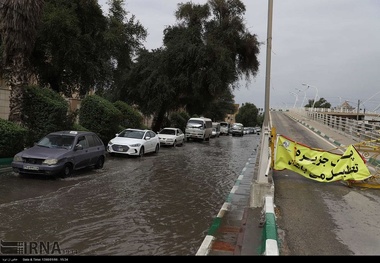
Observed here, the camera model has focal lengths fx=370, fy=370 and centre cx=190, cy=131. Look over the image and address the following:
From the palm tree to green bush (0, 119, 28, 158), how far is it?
1.89 meters

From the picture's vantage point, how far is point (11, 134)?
13.9 m

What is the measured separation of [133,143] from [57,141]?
7.10m

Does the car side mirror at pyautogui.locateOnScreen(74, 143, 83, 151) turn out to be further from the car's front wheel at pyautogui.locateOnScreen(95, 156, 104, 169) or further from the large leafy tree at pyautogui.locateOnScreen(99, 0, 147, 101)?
the large leafy tree at pyautogui.locateOnScreen(99, 0, 147, 101)

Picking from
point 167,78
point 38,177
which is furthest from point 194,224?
point 167,78

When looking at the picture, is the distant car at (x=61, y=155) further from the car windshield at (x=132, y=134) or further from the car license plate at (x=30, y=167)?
the car windshield at (x=132, y=134)

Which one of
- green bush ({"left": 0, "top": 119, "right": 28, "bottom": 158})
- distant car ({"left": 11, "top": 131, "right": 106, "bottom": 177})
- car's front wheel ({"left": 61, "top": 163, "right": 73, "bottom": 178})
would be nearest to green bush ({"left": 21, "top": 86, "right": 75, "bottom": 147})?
green bush ({"left": 0, "top": 119, "right": 28, "bottom": 158})

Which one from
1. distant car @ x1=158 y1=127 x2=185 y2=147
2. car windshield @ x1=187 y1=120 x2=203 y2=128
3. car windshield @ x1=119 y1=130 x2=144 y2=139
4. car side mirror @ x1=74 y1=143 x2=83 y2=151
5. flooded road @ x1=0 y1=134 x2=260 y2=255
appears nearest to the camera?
flooded road @ x1=0 y1=134 x2=260 y2=255

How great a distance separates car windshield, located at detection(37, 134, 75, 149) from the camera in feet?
42.7

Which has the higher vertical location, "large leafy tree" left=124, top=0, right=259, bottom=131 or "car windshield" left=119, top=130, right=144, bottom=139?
"large leafy tree" left=124, top=0, right=259, bottom=131

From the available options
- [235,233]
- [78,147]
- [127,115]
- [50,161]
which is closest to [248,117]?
[127,115]

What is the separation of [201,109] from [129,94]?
35.0 ft

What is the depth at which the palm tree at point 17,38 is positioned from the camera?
15.0 metres

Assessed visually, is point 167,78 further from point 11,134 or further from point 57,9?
A: point 11,134

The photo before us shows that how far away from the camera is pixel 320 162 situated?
11.3 meters
